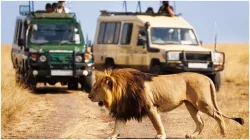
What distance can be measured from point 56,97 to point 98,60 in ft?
19.3

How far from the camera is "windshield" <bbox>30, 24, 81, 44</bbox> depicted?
1998 cm

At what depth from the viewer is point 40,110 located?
1530cm

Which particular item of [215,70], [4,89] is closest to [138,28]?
[215,70]

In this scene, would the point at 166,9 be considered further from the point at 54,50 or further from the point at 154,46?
the point at 54,50

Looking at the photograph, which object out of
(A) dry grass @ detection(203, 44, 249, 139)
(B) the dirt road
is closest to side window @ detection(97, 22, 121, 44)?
(A) dry grass @ detection(203, 44, 249, 139)

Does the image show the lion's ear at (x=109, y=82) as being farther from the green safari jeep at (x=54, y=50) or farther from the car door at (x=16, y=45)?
the car door at (x=16, y=45)

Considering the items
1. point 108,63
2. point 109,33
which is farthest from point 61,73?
point 109,33

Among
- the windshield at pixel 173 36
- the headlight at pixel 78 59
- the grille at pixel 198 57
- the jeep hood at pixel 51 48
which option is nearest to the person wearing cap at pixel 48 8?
the jeep hood at pixel 51 48

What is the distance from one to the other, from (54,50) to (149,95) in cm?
933

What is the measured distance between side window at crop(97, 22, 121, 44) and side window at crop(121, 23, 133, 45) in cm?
38

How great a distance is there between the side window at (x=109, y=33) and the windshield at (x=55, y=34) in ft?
10.2

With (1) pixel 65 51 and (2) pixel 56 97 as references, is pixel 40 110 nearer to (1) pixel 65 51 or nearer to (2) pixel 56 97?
(2) pixel 56 97

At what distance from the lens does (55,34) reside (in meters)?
20.1

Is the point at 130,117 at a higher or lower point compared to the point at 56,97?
higher
